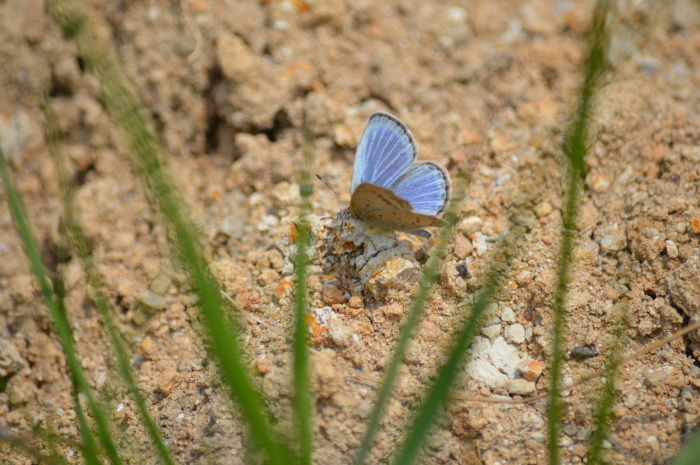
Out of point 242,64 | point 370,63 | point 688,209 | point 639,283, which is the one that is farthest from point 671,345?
point 242,64

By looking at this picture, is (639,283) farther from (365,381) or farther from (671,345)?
(365,381)

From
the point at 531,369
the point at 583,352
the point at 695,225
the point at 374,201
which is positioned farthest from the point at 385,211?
the point at 695,225

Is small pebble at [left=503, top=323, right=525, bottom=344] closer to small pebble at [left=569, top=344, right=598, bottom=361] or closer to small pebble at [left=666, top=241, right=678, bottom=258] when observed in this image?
small pebble at [left=569, top=344, right=598, bottom=361]

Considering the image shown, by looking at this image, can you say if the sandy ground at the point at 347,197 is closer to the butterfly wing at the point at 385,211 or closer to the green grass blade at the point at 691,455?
the butterfly wing at the point at 385,211

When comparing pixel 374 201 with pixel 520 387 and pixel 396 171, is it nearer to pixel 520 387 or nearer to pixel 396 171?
pixel 396 171

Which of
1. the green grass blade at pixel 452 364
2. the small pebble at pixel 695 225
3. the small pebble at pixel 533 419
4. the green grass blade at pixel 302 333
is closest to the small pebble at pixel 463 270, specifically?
the small pebble at pixel 533 419

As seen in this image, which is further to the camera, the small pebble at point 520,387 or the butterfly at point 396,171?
the butterfly at point 396,171
